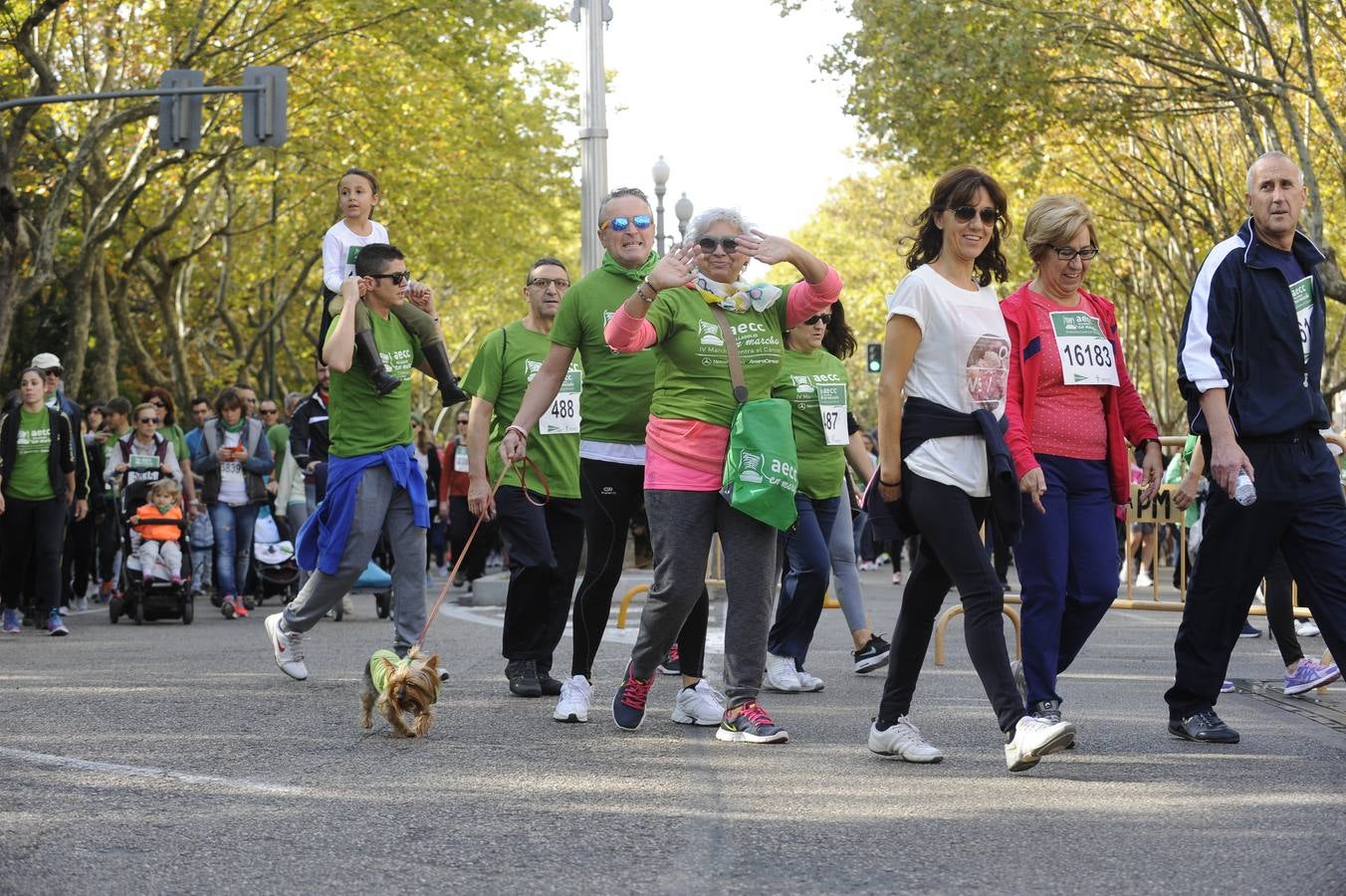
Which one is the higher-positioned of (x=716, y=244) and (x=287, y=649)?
(x=716, y=244)

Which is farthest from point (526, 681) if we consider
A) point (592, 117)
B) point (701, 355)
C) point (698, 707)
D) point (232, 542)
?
point (592, 117)

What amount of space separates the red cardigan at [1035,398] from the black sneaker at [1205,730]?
0.82 meters

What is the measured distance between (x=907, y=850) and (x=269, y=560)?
11.6m

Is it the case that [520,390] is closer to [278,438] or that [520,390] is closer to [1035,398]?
[1035,398]

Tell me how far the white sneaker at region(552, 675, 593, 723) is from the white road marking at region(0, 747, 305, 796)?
5.65 feet

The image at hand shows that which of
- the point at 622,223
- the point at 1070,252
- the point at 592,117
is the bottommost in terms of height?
the point at 1070,252

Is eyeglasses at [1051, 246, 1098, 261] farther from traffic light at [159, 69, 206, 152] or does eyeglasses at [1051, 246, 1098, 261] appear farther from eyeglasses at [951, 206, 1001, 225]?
traffic light at [159, 69, 206, 152]

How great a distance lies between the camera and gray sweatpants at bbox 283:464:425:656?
332 inches

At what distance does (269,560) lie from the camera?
15969 millimetres

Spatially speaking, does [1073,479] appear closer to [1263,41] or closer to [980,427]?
[980,427]

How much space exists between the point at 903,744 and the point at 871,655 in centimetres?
334

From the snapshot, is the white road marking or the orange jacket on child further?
the orange jacket on child

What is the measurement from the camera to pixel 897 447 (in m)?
6.37

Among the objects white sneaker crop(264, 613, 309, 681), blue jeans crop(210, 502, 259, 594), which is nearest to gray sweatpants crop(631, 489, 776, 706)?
white sneaker crop(264, 613, 309, 681)
